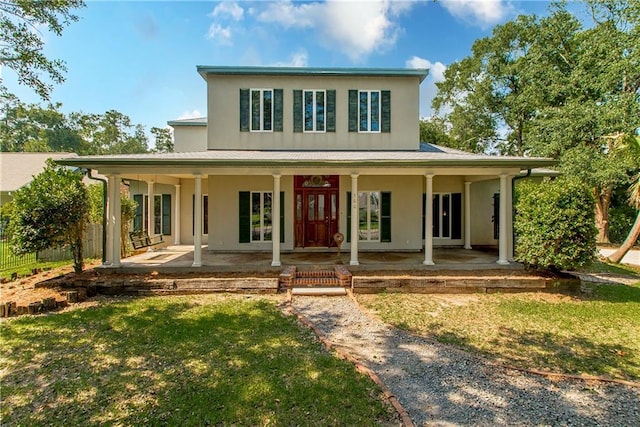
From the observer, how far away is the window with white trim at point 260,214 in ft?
38.3

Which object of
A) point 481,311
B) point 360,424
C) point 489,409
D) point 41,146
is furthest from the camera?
point 41,146

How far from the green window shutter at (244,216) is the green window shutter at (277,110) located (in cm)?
265

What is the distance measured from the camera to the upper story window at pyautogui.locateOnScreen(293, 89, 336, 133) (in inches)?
468

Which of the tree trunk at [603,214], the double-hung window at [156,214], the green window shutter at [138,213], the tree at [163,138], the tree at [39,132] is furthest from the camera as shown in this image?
the tree at [163,138]

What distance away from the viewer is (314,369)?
427 centimetres

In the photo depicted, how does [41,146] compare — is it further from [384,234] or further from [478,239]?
[478,239]

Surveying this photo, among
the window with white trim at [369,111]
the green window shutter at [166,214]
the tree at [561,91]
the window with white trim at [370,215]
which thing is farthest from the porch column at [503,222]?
the green window shutter at [166,214]

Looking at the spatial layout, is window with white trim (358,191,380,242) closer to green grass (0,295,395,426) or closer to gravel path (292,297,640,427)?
green grass (0,295,395,426)

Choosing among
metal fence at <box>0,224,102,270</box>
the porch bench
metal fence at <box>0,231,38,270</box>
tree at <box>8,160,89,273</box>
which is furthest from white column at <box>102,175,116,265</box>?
metal fence at <box>0,231,38,270</box>

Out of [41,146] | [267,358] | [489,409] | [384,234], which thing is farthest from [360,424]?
[41,146]

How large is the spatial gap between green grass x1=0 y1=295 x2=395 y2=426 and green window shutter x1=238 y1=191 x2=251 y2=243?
532 centimetres

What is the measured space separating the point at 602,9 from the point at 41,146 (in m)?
55.7

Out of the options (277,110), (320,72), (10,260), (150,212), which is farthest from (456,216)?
(10,260)

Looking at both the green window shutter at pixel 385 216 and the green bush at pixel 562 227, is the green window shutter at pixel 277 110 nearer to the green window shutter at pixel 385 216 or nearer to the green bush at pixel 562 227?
the green window shutter at pixel 385 216
